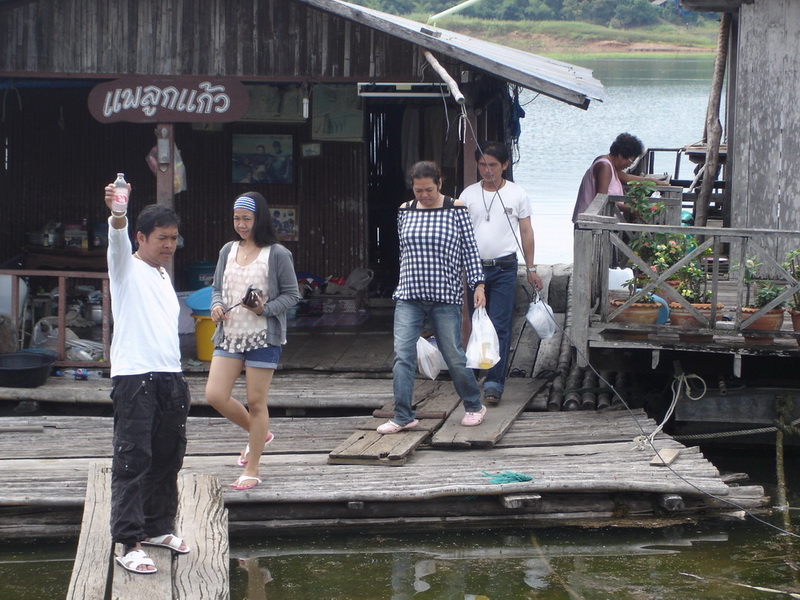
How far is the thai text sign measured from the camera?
901 cm

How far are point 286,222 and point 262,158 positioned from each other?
0.73m

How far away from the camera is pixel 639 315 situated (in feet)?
25.8

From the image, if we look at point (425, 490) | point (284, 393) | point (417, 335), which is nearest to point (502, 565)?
point (425, 490)

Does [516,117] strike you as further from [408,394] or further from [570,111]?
[570,111]

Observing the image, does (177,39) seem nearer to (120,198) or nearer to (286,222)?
(286,222)

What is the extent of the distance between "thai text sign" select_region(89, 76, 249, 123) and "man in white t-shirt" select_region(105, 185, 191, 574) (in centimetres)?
396

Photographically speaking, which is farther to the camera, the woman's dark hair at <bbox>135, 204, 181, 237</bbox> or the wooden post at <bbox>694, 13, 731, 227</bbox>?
the wooden post at <bbox>694, 13, 731, 227</bbox>

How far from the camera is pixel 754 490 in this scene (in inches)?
269

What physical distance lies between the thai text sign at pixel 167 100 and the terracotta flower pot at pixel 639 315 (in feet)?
11.5

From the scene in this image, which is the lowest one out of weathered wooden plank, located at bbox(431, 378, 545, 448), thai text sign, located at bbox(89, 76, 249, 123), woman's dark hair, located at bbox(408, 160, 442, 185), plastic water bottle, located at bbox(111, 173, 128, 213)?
weathered wooden plank, located at bbox(431, 378, 545, 448)

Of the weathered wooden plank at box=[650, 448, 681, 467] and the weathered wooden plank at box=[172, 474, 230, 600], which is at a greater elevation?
the weathered wooden plank at box=[650, 448, 681, 467]

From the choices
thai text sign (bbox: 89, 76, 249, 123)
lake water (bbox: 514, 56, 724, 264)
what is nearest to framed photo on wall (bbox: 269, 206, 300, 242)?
thai text sign (bbox: 89, 76, 249, 123)

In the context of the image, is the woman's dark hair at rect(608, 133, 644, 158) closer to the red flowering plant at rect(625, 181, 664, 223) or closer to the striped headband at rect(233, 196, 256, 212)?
the red flowering plant at rect(625, 181, 664, 223)

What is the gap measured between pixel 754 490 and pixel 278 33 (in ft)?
17.0
